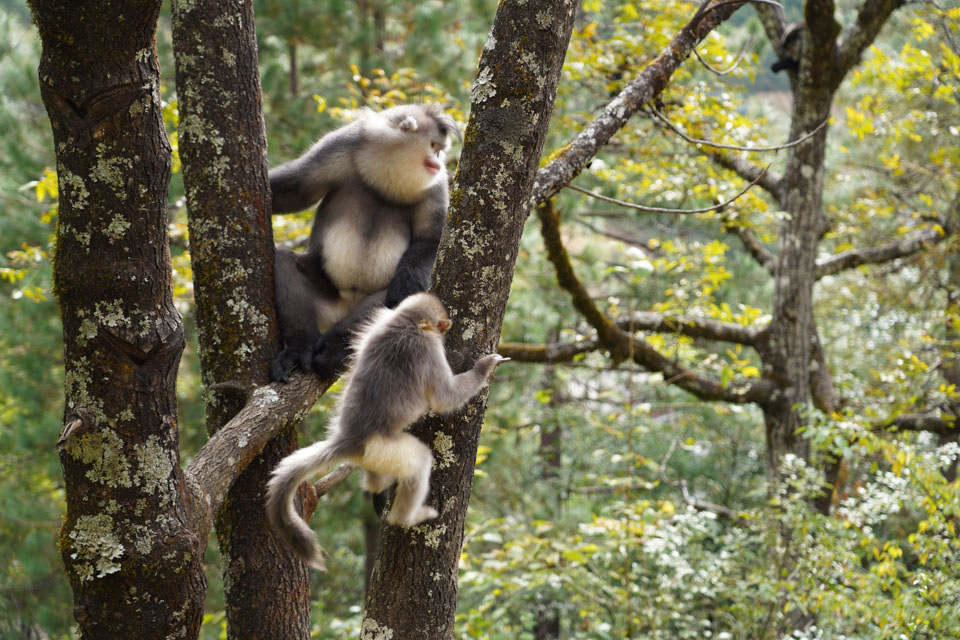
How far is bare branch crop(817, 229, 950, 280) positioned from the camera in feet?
22.1

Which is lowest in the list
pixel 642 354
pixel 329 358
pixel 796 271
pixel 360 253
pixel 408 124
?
pixel 329 358

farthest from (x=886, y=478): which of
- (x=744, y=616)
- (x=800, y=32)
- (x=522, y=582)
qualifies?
(x=800, y=32)

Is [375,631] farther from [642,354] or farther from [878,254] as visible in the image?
[878,254]

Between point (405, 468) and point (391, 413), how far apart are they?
296mm

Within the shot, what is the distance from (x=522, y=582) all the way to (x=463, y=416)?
2589 millimetres

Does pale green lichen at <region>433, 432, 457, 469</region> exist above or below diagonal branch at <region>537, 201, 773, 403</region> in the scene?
below

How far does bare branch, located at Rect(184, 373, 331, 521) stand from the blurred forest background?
174 cm

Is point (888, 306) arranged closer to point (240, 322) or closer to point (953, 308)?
point (953, 308)

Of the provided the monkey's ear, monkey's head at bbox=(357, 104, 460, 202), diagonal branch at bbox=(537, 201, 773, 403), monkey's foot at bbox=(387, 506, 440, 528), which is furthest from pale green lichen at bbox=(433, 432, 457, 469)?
diagonal branch at bbox=(537, 201, 773, 403)

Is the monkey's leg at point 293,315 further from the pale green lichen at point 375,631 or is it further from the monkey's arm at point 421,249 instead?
the pale green lichen at point 375,631

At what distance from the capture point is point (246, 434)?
88.7 inches

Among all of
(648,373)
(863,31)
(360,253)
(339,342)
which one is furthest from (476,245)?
(648,373)

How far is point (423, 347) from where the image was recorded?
8.09ft

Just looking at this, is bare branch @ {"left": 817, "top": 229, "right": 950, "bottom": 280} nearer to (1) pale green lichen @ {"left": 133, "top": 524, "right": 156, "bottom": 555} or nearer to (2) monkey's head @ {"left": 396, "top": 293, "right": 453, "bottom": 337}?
(2) monkey's head @ {"left": 396, "top": 293, "right": 453, "bottom": 337}
